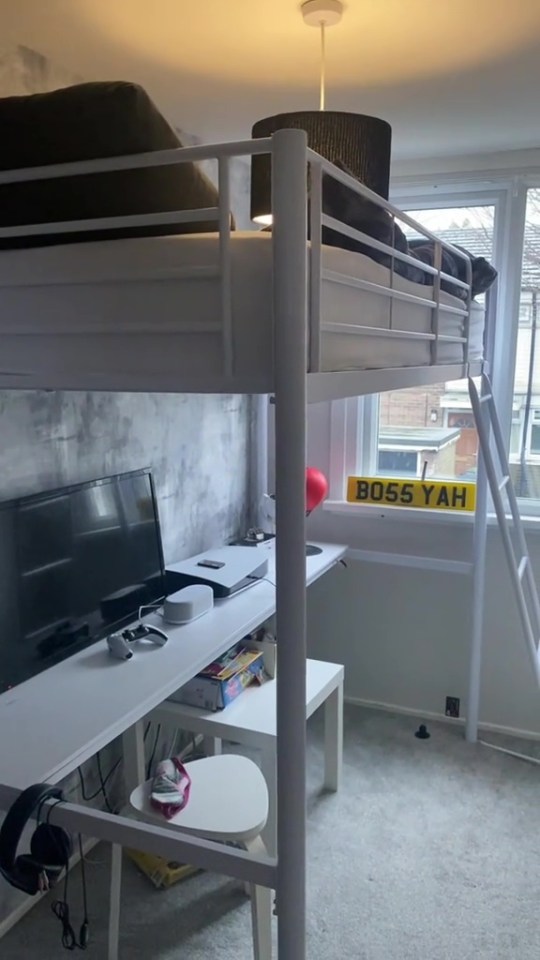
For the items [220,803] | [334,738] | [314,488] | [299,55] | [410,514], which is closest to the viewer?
[220,803]

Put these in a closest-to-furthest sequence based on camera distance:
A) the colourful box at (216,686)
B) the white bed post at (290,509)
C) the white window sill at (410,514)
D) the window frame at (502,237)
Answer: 1. the white bed post at (290,509)
2. the colourful box at (216,686)
3. the window frame at (502,237)
4. the white window sill at (410,514)

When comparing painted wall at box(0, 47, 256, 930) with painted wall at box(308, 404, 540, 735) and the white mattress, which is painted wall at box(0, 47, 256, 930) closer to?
painted wall at box(308, 404, 540, 735)

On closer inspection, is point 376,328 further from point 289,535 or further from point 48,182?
point 48,182

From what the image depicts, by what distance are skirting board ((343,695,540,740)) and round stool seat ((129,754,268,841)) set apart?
1.39 m

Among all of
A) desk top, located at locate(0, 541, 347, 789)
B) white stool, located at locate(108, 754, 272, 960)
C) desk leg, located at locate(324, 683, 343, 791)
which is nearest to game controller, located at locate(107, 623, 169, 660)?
desk top, located at locate(0, 541, 347, 789)

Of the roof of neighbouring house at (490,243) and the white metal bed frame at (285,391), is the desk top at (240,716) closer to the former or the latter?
the white metal bed frame at (285,391)

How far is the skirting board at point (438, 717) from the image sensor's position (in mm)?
3047

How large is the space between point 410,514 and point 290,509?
6.95 ft

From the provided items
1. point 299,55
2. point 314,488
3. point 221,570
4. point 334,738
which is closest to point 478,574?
point 314,488

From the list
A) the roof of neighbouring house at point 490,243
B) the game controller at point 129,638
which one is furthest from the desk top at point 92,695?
the roof of neighbouring house at point 490,243

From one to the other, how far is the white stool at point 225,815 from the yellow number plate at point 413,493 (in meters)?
1.49

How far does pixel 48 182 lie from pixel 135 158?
0.74 feet

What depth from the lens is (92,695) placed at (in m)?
1.70

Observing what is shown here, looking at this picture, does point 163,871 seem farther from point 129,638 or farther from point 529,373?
point 529,373
